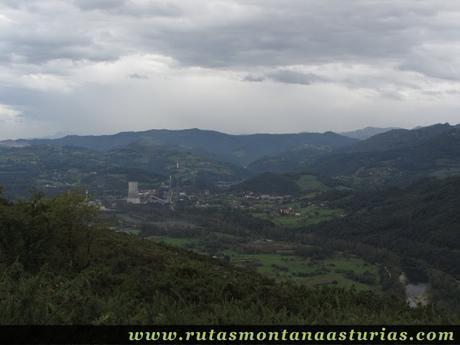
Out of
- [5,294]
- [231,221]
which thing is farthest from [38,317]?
[231,221]

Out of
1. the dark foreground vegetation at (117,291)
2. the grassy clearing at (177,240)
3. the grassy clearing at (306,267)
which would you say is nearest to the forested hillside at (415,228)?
the grassy clearing at (306,267)

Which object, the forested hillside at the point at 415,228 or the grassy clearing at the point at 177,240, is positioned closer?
the forested hillside at the point at 415,228

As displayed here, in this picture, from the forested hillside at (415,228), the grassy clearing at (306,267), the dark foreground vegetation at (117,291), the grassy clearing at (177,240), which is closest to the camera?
the dark foreground vegetation at (117,291)

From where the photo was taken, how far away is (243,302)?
48.5 feet

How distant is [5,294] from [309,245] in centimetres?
10923

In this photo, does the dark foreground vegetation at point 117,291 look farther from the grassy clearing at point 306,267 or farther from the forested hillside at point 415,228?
the forested hillside at point 415,228

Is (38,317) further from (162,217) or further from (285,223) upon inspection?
(162,217)

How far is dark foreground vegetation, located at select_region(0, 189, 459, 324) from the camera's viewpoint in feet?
34.8

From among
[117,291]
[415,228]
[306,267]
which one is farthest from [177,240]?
[117,291]

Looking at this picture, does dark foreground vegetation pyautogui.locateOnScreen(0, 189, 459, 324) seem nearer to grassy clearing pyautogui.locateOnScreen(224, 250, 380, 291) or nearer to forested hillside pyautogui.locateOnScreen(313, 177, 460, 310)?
grassy clearing pyautogui.locateOnScreen(224, 250, 380, 291)

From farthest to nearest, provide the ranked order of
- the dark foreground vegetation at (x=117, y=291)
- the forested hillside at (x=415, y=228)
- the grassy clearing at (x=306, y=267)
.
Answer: the forested hillside at (x=415, y=228) → the grassy clearing at (x=306, y=267) → the dark foreground vegetation at (x=117, y=291)

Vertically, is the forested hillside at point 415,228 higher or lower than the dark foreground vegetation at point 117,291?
lower

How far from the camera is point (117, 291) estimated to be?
15.0 meters

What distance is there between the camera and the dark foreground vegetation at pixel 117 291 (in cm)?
1062
